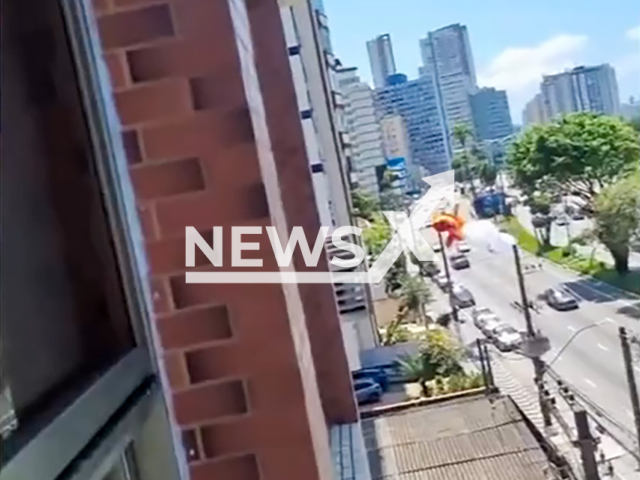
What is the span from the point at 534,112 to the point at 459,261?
509mm

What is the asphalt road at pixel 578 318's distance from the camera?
6.56 feet

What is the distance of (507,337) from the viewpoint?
2303 millimetres

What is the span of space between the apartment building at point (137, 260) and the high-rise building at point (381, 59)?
1074mm

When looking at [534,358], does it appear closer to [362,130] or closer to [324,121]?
[362,130]

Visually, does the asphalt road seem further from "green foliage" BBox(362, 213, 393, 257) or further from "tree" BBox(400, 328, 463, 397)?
"green foliage" BBox(362, 213, 393, 257)

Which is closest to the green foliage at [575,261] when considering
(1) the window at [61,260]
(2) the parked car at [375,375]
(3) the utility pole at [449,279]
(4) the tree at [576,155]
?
(4) the tree at [576,155]

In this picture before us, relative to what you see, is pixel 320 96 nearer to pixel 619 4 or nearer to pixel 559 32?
pixel 559 32

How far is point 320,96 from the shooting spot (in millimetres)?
2551

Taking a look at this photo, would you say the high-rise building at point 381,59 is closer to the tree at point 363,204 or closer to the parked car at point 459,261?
the tree at point 363,204

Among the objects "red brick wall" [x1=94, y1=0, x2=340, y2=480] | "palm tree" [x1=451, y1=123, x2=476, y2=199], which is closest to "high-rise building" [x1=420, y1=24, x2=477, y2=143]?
"palm tree" [x1=451, y1=123, x2=476, y2=199]

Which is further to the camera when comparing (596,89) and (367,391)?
(367,391)

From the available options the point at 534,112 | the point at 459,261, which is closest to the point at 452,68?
the point at 534,112

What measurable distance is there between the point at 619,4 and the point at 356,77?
71 cm

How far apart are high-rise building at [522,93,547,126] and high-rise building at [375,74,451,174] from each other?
24 cm
